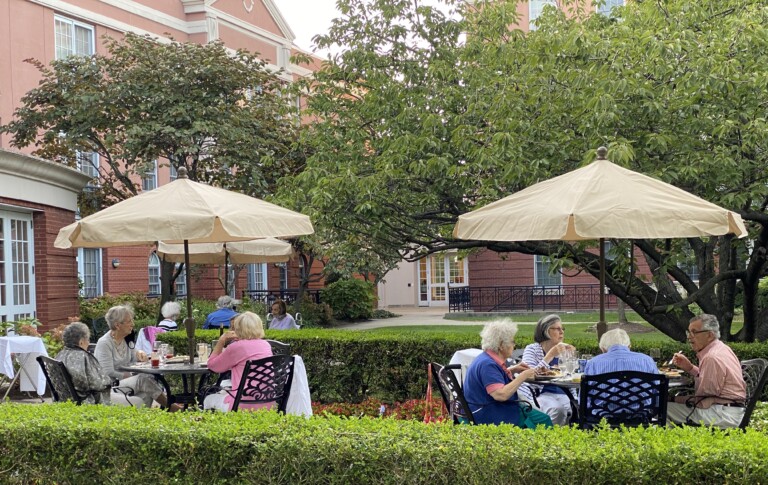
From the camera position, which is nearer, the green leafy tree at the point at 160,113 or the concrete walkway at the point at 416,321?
the green leafy tree at the point at 160,113

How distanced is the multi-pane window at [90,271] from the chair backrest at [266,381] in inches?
784

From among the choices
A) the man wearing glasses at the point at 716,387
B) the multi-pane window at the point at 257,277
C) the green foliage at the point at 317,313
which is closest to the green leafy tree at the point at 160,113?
the green foliage at the point at 317,313

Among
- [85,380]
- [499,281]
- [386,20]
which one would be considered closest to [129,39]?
[386,20]

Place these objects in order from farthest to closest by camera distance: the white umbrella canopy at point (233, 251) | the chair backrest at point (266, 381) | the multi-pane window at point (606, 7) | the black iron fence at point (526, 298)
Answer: the black iron fence at point (526, 298)
the white umbrella canopy at point (233, 251)
the multi-pane window at point (606, 7)
the chair backrest at point (266, 381)

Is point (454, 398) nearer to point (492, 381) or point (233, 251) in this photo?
point (492, 381)

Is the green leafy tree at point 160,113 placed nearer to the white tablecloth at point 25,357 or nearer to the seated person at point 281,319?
the seated person at point 281,319

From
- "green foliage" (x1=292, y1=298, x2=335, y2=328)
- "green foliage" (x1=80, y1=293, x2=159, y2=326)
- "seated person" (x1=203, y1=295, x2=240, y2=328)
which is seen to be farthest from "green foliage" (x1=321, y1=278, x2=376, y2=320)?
"seated person" (x1=203, y1=295, x2=240, y2=328)

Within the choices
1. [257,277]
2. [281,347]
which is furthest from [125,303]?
[281,347]

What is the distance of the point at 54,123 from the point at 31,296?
661cm

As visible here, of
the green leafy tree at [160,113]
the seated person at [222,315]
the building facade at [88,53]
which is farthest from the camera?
the green leafy tree at [160,113]

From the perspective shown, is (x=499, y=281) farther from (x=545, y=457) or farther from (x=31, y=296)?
(x=545, y=457)

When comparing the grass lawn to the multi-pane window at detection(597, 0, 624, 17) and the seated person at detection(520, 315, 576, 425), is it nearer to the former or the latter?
the multi-pane window at detection(597, 0, 624, 17)

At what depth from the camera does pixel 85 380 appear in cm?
778

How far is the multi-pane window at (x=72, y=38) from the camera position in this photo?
25.2 metres
